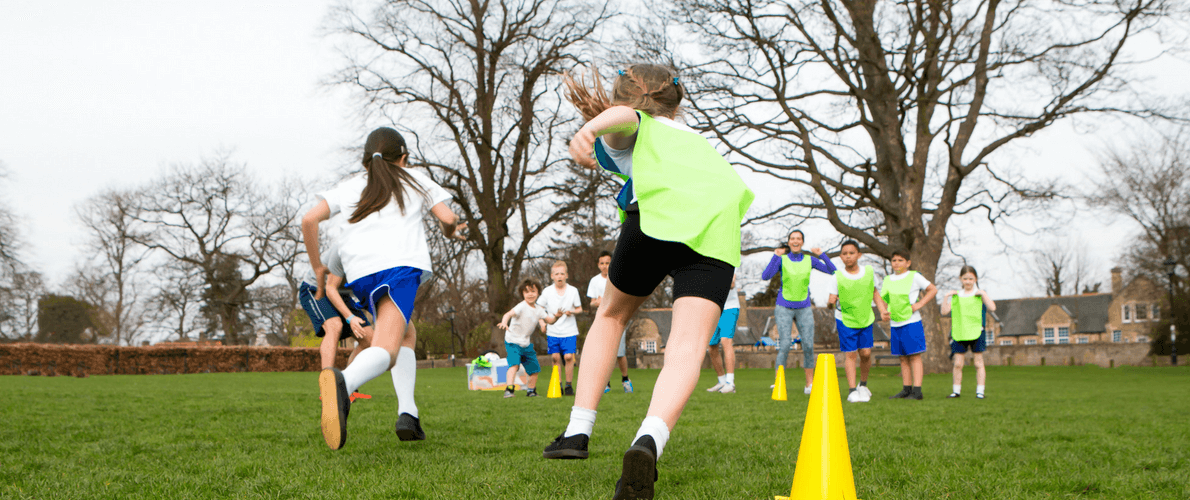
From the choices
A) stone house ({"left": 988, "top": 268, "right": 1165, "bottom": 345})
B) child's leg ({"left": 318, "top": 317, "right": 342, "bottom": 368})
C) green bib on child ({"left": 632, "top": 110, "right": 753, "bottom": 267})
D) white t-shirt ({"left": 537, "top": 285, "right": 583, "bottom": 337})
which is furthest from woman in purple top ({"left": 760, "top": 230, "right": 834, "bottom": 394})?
stone house ({"left": 988, "top": 268, "right": 1165, "bottom": 345})

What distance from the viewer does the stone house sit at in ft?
221

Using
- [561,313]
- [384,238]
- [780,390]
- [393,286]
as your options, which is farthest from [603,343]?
[561,313]

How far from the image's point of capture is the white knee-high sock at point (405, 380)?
167 inches

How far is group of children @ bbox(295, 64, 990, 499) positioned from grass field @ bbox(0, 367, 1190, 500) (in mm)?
275

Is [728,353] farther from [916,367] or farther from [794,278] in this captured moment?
[916,367]

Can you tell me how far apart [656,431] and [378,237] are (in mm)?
2040

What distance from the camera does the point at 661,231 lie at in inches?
104

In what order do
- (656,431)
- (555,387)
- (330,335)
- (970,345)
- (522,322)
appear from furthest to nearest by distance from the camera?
(522,322) → (555,387) → (970,345) → (330,335) → (656,431)

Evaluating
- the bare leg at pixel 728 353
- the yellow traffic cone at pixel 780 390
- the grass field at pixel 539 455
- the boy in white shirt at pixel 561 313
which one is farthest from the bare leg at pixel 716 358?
the grass field at pixel 539 455

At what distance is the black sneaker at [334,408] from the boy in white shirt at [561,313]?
18.9 feet

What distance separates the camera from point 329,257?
14.2ft

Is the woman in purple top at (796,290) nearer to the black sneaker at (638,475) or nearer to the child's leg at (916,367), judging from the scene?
the child's leg at (916,367)

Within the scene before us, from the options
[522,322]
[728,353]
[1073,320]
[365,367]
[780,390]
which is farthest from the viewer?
[1073,320]

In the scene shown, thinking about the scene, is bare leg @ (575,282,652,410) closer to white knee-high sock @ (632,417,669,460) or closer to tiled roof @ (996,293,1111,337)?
white knee-high sock @ (632,417,669,460)
